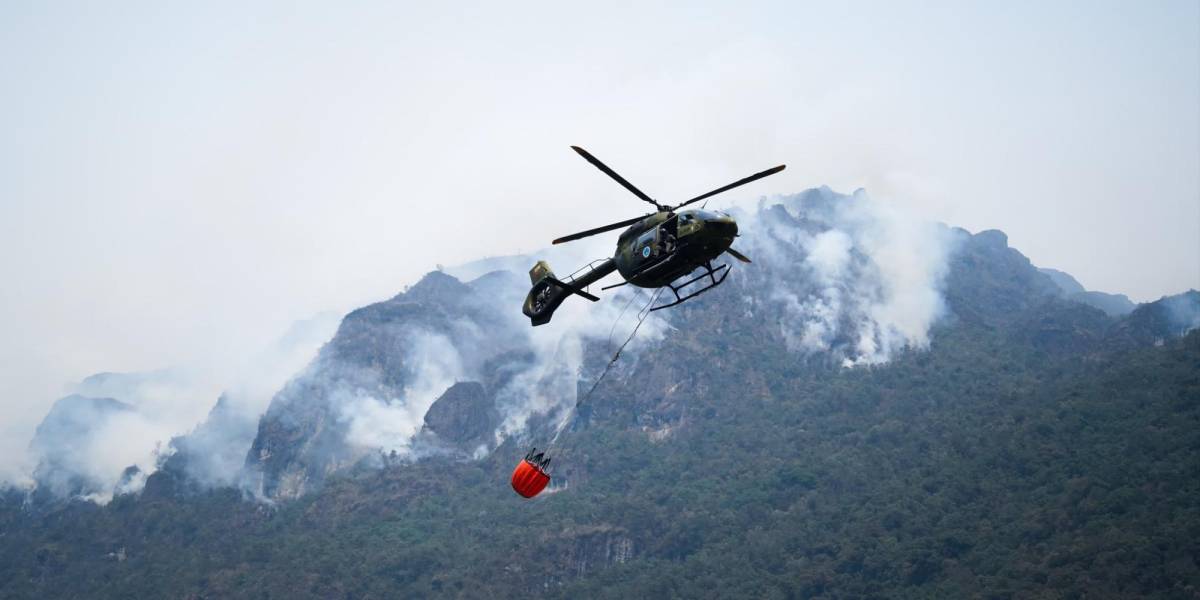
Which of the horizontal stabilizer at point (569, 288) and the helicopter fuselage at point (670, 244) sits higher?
the horizontal stabilizer at point (569, 288)

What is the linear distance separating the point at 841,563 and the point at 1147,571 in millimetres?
A: 44835

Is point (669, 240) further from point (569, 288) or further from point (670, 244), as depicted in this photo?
point (569, 288)

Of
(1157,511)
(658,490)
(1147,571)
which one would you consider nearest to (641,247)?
(1147,571)

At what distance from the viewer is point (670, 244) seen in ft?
131

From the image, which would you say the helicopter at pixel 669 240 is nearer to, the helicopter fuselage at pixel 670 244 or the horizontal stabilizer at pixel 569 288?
the helicopter fuselage at pixel 670 244

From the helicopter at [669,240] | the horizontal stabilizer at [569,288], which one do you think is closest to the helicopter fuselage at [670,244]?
the helicopter at [669,240]

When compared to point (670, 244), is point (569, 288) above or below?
above

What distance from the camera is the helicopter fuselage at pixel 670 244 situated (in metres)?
39.3

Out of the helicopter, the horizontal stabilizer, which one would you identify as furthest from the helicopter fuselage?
the horizontal stabilizer

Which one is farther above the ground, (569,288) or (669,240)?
(569,288)

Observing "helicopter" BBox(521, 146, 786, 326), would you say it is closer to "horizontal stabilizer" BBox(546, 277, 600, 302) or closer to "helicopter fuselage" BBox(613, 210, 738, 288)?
"helicopter fuselage" BBox(613, 210, 738, 288)

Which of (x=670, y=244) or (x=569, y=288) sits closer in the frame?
(x=670, y=244)

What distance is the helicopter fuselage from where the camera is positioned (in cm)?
3935

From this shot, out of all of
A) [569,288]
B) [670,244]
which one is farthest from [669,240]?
[569,288]
